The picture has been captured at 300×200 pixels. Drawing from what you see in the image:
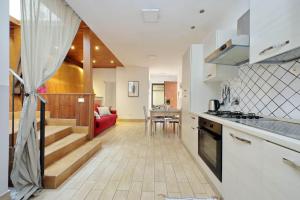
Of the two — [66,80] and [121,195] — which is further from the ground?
[66,80]

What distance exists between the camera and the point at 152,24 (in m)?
3.67

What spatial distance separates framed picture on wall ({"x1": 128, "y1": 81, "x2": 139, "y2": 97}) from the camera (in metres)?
8.83

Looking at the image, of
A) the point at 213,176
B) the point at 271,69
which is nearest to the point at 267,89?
the point at 271,69

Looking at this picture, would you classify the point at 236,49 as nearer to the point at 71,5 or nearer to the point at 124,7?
the point at 124,7

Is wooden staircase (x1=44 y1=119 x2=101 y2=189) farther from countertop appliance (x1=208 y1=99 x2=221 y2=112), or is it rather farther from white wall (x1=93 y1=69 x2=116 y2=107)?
white wall (x1=93 y1=69 x2=116 y2=107)

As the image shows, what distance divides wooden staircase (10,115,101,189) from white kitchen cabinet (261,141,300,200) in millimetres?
2100

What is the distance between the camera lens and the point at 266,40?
1.44 m

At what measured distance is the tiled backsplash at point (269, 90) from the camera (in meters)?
1.63

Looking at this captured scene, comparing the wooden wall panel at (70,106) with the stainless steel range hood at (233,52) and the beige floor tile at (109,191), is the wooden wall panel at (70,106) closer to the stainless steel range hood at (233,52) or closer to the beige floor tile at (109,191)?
the beige floor tile at (109,191)

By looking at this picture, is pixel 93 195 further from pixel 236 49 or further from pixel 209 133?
pixel 236 49

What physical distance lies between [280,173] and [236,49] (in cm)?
147

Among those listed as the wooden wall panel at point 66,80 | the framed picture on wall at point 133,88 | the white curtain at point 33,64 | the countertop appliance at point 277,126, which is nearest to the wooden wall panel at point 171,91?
the framed picture on wall at point 133,88

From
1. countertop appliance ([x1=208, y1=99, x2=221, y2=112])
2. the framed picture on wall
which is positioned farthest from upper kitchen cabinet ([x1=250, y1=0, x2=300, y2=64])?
the framed picture on wall

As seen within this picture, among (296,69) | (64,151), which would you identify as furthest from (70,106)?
(296,69)
